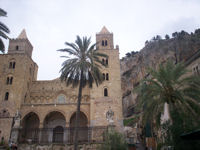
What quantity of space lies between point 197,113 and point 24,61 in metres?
25.3

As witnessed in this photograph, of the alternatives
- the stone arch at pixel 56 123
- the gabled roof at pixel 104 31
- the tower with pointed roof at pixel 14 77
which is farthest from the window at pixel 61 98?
the gabled roof at pixel 104 31

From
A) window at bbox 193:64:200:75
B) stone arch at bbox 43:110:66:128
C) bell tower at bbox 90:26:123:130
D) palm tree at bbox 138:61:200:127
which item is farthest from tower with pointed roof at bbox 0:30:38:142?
window at bbox 193:64:200:75

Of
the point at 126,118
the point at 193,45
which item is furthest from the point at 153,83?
the point at 126,118

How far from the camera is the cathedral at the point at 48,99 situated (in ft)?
88.8

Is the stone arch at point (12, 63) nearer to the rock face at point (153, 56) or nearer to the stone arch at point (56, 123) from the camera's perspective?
the stone arch at point (56, 123)

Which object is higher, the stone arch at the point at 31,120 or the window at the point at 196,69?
the window at the point at 196,69

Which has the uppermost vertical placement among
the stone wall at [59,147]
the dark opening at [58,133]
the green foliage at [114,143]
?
the dark opening at [58,133]

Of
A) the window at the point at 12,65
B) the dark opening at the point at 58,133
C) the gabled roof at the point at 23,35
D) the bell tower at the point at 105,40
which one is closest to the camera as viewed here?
the dark opening at the point at 58,133

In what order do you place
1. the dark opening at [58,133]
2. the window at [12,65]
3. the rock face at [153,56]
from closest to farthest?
1. the dark opening at [58,133]
2. the window at [12,65]
3. the rock face at [153,56]

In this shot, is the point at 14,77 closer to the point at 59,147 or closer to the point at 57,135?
the point at 57,135

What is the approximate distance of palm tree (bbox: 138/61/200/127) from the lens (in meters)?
15.3

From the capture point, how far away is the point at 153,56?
47031 millimetres

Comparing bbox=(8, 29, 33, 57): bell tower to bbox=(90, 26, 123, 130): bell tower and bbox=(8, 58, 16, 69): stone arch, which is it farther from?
bbox=(90, 26, 123, 130): bell tower

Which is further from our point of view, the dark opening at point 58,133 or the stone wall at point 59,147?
the dark opening at point 58,133
